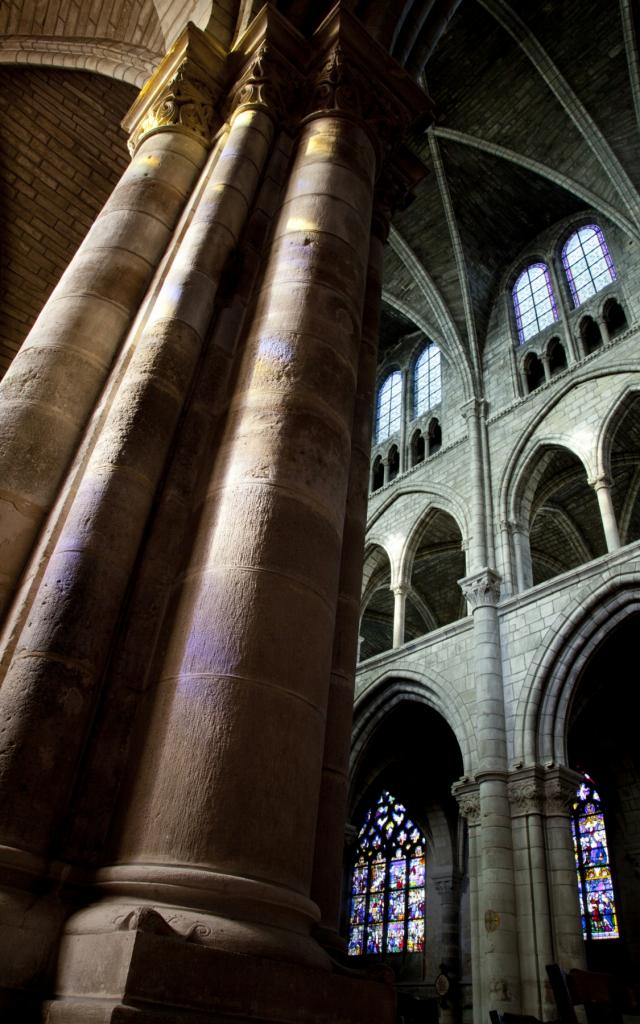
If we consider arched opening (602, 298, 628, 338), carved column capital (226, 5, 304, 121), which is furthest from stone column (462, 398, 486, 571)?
carved column capital (226, 5, 304, 121)

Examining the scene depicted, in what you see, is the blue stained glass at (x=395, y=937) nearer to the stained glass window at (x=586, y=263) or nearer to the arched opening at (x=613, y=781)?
the arched opening at (x=613, y=781)

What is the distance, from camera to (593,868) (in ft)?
40.5

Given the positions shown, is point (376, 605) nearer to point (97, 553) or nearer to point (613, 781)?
point (613, 781)

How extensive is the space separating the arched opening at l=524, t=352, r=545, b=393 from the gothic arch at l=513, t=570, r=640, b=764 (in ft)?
18.4

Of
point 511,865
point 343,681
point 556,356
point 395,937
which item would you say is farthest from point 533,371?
point 343,681

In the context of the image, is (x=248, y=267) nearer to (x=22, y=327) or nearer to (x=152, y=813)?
(x=152, y=813)

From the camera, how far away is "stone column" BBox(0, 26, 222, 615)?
2840 millimetres

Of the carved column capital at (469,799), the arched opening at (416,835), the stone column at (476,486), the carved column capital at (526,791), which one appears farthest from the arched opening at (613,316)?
the carved column capital at (469,799)

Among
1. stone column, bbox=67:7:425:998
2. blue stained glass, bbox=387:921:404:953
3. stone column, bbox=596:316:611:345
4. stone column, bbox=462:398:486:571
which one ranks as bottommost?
stone column, bbox=67:7:425:998

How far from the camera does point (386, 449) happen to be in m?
17.1

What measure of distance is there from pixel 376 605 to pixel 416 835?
579 centimetres

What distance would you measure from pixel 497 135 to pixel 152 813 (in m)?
16.0

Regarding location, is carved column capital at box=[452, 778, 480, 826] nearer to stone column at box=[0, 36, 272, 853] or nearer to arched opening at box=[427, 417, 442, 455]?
arched opening at box=[427, 417, 442, 455]

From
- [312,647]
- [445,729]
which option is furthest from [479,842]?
[312,647]
